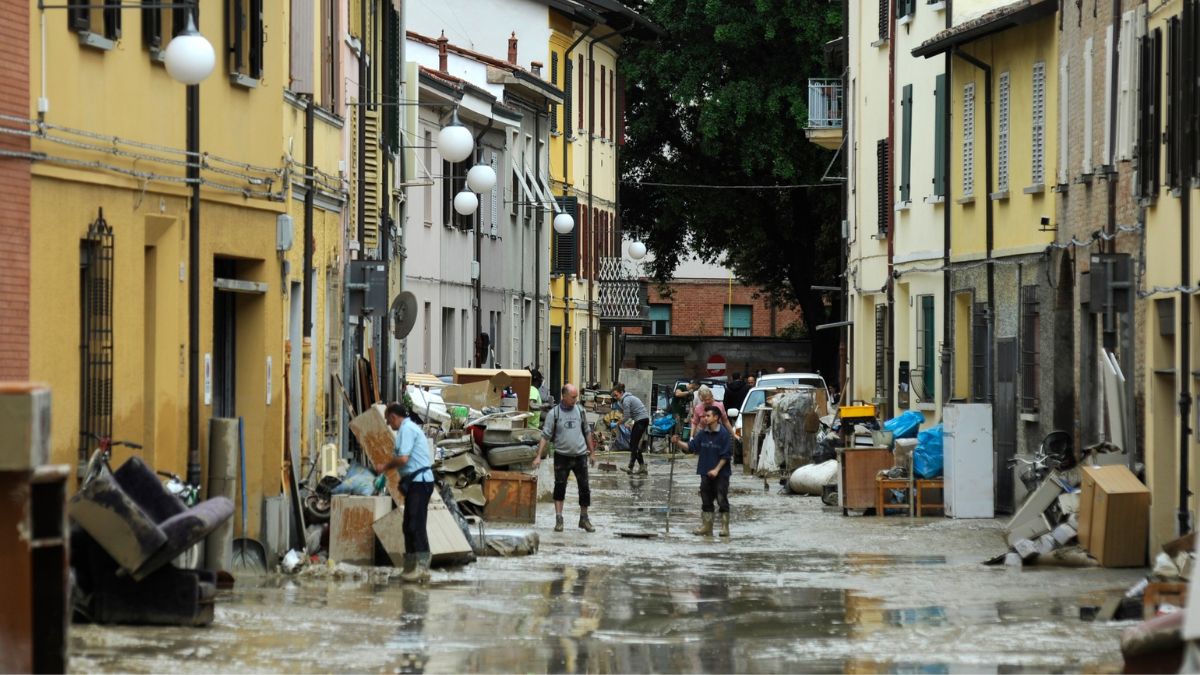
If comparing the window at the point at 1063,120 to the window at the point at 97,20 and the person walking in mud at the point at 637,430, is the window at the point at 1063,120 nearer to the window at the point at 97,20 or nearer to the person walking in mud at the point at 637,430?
the window at the point at 97,20

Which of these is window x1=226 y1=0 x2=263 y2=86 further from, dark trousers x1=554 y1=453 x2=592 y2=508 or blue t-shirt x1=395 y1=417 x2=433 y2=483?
dark trousers x1=554 y1=453 x2=592 y2=508

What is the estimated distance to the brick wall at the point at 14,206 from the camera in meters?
14.2

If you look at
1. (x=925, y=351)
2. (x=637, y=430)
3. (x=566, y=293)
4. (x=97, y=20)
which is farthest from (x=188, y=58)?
(x=566, y=293)

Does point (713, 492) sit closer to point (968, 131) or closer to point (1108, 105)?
point (1108, 105)

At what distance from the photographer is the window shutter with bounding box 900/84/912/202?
3431 centimetres

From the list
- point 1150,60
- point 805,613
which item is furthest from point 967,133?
point 805,613

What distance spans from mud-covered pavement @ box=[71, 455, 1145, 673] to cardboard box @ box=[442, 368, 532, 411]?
361 inches

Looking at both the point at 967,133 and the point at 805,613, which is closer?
the point at 805,613

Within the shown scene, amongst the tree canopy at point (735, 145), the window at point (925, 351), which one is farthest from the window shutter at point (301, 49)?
the tree canopy at point (735, 145)

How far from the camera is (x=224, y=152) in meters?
19.0

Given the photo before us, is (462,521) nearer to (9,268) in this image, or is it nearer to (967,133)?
(9,268)

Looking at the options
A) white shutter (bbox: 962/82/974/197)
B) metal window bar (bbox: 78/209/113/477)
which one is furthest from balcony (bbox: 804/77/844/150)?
metal window bar (bbox: 78/209/113/477)

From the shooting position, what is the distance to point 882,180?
3806 centimetres

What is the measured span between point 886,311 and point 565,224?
10.4 metres
